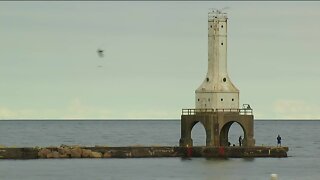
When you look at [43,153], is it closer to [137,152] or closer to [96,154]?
[96,154]

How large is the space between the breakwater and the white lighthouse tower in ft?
14.5

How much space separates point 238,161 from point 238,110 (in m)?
6.39

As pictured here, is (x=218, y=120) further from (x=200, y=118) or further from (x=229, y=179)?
(x=229, y=179)

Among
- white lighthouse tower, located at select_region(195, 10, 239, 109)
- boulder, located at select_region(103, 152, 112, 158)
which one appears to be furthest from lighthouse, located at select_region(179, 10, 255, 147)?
boulder, located at select_region(103, 152, 112, 158)

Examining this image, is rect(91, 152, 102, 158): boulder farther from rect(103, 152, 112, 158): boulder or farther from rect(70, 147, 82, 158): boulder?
rect(70, 147, 82, 158): boulder

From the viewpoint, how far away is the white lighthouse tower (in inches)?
4370

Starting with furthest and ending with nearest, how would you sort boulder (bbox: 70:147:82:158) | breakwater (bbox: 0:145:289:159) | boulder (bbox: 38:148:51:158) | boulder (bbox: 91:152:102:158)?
1. boulder (bbox: 91:152:102:158)
2. boulder (bbox: 70:147:82:158)
3. boulder (bbox: 38:148:51:158)
4. breakwater (bbox: 0:145:289:159)

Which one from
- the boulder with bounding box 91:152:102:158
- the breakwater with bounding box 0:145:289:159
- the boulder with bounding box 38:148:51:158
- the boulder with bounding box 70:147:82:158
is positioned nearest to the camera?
the breakwater with bounding box 0:145:289:159

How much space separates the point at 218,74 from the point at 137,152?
1082 centimetres

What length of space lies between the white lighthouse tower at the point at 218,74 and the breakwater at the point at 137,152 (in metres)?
4.42

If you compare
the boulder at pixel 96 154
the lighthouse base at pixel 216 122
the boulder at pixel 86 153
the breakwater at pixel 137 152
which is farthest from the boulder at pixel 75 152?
the lighthouse base at pixel 216 122

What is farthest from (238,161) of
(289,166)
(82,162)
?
(82,162)

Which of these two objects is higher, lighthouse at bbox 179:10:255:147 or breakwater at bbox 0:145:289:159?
lighthouse at bbox 179:10:255:147

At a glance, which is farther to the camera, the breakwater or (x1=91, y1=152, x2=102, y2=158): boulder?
(x1=91, y1=152, x2=102, y2=158): boulder
